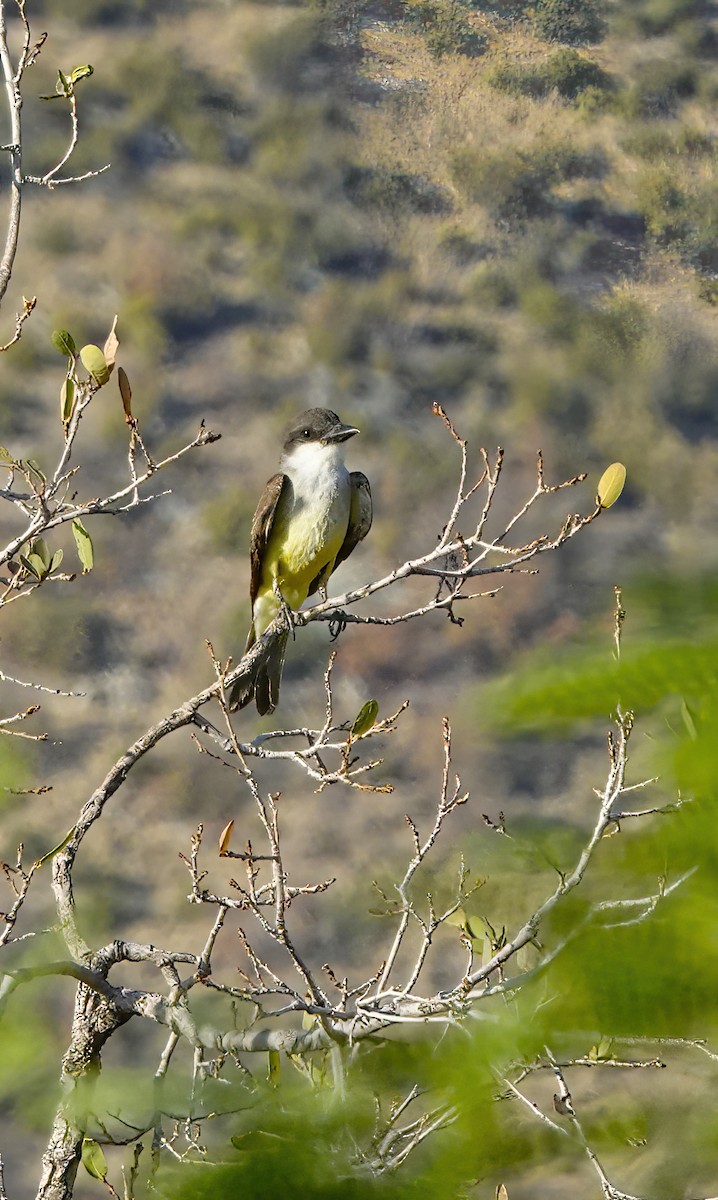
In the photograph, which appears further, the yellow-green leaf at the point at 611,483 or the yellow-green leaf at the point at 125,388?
the yellow-green leaf at the point at 125,388

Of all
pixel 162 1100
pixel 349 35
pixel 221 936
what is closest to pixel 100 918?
pixel 221 936

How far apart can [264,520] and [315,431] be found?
213 mm

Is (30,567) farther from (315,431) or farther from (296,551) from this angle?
(315,431)

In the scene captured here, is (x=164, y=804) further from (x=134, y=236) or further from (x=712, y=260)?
(x=712, y=260)

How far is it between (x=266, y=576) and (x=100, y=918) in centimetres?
178

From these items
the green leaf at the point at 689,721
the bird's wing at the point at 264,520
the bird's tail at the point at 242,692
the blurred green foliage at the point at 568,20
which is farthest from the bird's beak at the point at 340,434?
the blurred green foliage at the point at 568,20

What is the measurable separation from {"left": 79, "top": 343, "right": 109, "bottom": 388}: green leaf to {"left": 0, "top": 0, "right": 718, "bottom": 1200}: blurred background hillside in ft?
9.20

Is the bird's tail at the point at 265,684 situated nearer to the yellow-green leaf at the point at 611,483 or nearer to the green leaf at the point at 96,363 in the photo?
the green leaf at the point at 96,363

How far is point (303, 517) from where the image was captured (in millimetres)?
2172

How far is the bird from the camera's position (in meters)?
2.17

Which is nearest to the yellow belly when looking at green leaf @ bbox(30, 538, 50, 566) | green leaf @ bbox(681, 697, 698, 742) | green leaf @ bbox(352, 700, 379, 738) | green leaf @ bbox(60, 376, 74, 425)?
green leaf @ bbox(30, 538, 50, 566)

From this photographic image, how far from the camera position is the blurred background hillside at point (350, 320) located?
439 cm

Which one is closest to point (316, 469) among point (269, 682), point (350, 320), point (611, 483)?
point (269, 682)

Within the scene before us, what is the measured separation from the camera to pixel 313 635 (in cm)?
450
